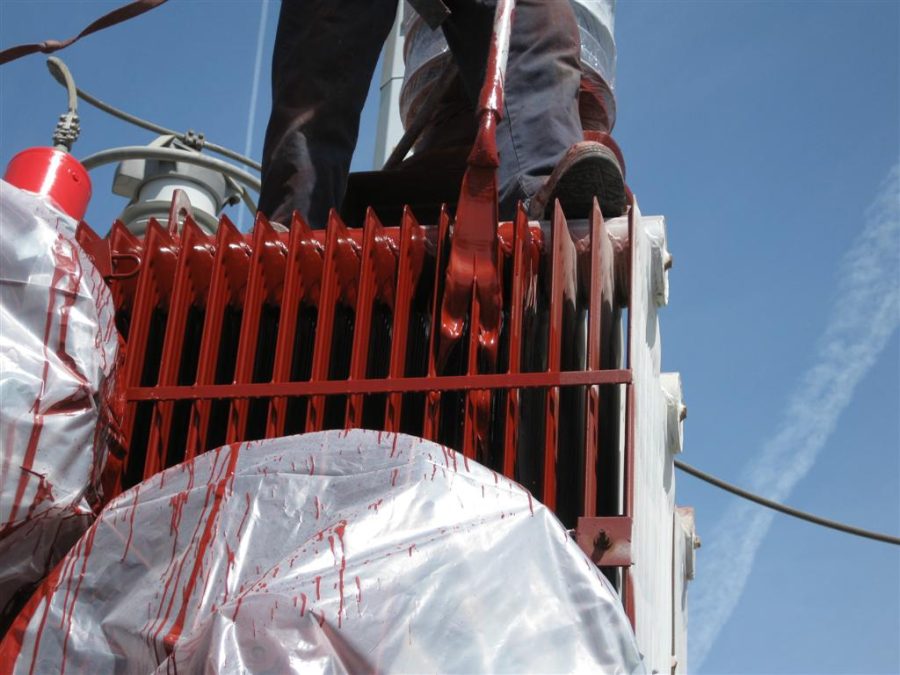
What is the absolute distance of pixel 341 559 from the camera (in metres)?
1.55

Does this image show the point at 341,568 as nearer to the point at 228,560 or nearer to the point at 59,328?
the point at 228,560

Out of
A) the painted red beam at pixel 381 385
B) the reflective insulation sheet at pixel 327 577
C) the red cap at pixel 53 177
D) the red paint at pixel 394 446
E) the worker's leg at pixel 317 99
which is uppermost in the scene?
the worker's leg at pixel 317 99

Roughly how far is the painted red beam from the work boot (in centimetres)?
37

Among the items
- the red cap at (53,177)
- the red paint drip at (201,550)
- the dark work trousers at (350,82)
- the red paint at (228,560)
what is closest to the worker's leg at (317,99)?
the dark work trousers at (350,82)

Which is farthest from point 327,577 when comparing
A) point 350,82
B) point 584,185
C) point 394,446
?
point 350,82

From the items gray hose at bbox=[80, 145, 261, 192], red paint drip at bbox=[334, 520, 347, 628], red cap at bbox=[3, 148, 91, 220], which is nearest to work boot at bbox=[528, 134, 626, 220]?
red cap at bbox=[3, 148, 91, 220]

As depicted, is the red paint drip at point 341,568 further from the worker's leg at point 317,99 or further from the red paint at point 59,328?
the worker's leg at point 317,99

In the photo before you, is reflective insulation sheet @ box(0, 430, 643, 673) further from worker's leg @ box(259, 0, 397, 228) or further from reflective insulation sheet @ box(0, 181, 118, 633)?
worker's leg @ box(259, 0, 397, 228)

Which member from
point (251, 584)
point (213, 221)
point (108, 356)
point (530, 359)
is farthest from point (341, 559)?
point (213, 221)

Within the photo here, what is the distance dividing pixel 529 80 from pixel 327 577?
1730 millimetres

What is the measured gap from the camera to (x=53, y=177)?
8.28ft

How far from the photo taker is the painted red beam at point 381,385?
2.20 meters

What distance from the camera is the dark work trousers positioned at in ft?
9.80

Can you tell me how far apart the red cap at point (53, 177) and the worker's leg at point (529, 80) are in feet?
2.58
